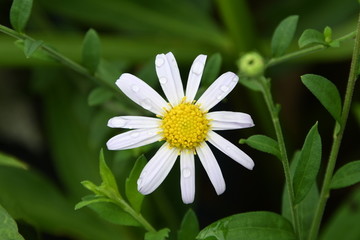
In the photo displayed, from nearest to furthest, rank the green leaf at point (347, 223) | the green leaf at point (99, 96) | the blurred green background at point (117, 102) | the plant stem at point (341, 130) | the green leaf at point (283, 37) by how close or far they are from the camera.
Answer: the plant stem at point (341, 130)
the green leaf at point (283, 37)
the green leaf at point (99, 96)
the green leaf at point (347, 223)
the blurred green background at point (117, 102)

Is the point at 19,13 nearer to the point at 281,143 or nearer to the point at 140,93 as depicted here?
the point at 140,93

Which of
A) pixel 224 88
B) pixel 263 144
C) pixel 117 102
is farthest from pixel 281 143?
pixel 117 102

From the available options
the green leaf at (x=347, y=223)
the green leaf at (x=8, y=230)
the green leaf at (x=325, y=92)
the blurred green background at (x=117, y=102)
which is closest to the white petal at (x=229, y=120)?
the green leaf at (x=325, y=92)

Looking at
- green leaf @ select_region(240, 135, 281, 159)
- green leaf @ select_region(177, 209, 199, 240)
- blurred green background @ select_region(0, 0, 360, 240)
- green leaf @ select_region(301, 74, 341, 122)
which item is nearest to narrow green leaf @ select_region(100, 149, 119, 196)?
green leaf @ select_region(177, 209, 199, 240)

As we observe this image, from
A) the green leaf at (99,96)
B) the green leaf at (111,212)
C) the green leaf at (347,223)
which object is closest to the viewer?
the green leaf at (111,212)

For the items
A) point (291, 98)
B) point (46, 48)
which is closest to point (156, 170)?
point (46, 48)

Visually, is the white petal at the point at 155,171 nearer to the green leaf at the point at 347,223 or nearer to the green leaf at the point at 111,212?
the green leaf at the point at 111,212

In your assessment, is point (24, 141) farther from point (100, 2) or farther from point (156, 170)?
point (156, 170)
